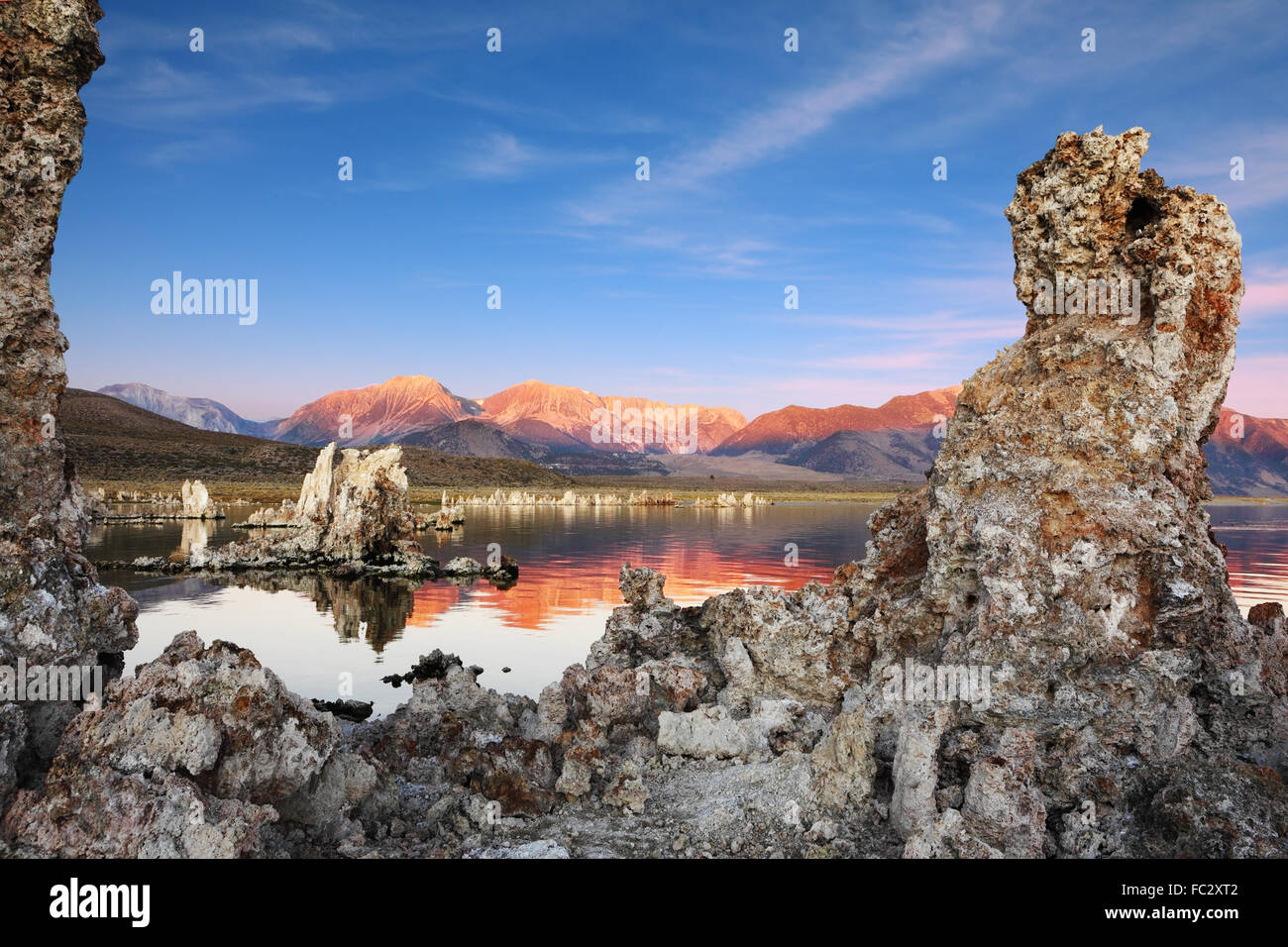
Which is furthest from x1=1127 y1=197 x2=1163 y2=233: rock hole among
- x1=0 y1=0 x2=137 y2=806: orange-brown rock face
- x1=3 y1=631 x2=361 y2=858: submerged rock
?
x1=0 y1=0 x2=137 y2=806: orange-brown rock face

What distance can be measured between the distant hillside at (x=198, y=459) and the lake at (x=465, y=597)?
66.9 meters

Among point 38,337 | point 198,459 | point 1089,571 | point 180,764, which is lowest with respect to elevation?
point 180,764

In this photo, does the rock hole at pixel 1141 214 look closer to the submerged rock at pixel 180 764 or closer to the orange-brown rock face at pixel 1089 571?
the orange-brown rock face at pixel 1089 571

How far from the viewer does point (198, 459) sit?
133 metres

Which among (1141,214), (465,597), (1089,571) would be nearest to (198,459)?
(465,597)

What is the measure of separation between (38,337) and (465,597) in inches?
960

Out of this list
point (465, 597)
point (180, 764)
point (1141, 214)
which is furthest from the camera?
point (465, 597)

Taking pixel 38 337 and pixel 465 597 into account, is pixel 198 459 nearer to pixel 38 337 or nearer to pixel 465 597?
pixel 465 597

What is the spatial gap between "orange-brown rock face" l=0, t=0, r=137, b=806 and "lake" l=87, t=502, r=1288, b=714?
8604 millimetres

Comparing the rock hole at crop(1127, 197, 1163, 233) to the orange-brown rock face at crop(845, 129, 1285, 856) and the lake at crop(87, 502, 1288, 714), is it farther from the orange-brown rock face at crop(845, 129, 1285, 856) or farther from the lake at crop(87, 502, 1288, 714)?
the lake at crop(87, 502, 1288, 714)

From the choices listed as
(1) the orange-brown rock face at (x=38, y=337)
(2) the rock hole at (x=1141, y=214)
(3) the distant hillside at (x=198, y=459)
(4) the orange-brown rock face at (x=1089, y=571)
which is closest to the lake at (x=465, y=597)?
(1) the orange-brown rock face at (x=38, y=337)

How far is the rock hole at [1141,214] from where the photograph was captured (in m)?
9.88

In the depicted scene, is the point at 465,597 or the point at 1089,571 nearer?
the point at 1089,571

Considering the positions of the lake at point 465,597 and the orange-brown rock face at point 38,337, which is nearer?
the orange-brown rock face at point 38,337
